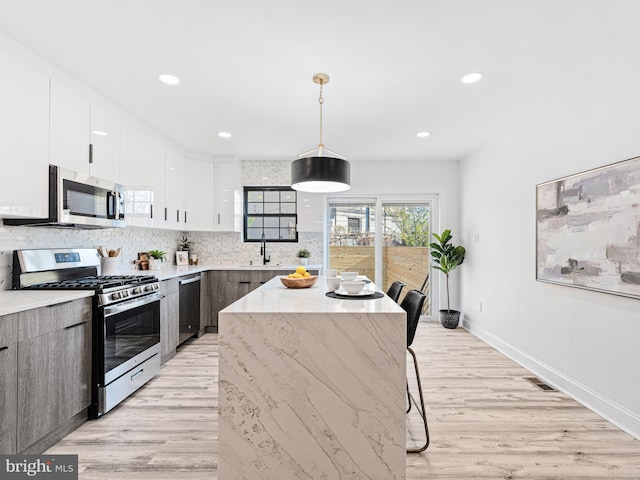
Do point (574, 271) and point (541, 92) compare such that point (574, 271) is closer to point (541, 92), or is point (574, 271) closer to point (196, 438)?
point (541, 92)

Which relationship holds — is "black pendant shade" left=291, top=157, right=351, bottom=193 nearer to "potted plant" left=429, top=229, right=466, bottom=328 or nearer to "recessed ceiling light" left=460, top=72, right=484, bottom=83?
"recessed ceiling light" left=460, top=72, right=484, bottom=83

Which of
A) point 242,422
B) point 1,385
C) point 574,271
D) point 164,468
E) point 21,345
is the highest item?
point 574,271

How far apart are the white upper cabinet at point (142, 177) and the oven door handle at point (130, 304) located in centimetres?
88

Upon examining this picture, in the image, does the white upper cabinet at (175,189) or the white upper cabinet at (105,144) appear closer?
the white upper cabinet at (105,144)

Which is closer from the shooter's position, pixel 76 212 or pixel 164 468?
pixel 164 468

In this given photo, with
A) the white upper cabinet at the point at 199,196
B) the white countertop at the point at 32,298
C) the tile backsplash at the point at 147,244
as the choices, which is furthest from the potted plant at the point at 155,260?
the white countertop at the point at 32,298

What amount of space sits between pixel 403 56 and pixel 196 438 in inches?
110

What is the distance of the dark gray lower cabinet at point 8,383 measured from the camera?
1.75 metres

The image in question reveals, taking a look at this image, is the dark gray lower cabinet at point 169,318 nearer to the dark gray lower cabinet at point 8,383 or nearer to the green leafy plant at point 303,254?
the dark gray lower cabinet at point 8,383

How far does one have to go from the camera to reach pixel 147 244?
14.3 feet

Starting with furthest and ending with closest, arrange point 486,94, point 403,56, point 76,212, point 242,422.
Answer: point 486,94
point 76,212
point 403,56
point 242,422

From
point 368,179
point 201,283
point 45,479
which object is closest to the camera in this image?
point 45,479

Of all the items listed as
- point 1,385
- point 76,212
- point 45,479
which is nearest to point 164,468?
point 45,479

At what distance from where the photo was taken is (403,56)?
239 cm
